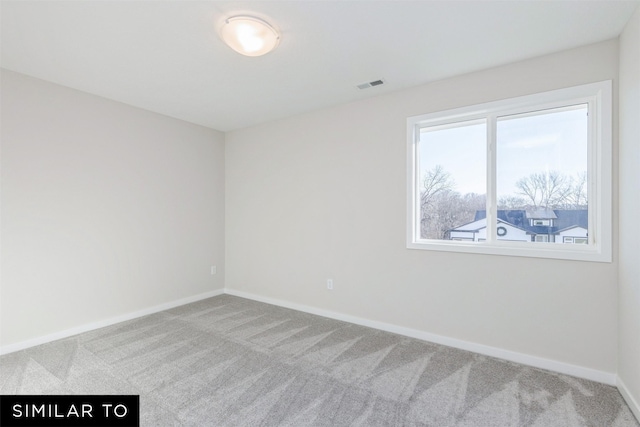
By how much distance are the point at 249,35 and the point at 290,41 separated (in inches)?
13.0

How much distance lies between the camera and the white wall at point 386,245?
92.1 inches

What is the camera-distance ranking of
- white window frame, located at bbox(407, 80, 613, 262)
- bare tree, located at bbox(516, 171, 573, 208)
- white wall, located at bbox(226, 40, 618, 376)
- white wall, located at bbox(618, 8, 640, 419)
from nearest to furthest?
white wall, located at bbox(618, 8, 640, 419) → white window frame, located at bbox(407, 80, 613, 262) → white wall, located at bbox(226, 40, 618, 376) → bare tree, located at bbox(516, 171, 573, 208)

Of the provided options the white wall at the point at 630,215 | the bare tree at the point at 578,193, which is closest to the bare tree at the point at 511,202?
the bare tree at the point at 578,193

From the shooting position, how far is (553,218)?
2.50 meters

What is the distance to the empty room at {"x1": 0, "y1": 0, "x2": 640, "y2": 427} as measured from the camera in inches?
77.7

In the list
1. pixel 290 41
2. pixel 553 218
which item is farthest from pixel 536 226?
pixel 290 41

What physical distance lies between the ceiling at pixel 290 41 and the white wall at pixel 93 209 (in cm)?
39

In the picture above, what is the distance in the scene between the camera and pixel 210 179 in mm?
4516

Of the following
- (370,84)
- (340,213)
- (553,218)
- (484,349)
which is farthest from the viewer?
(340,213)

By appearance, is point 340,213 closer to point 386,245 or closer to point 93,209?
point 386,245

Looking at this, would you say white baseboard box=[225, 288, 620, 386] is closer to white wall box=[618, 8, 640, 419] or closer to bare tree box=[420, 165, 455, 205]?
white wall box=[618, 8, 640, 419]

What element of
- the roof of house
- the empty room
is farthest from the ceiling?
the roof of house

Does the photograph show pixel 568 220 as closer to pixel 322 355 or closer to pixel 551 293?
pixel 551 293

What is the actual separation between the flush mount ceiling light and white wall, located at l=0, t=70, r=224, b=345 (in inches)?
84.3
